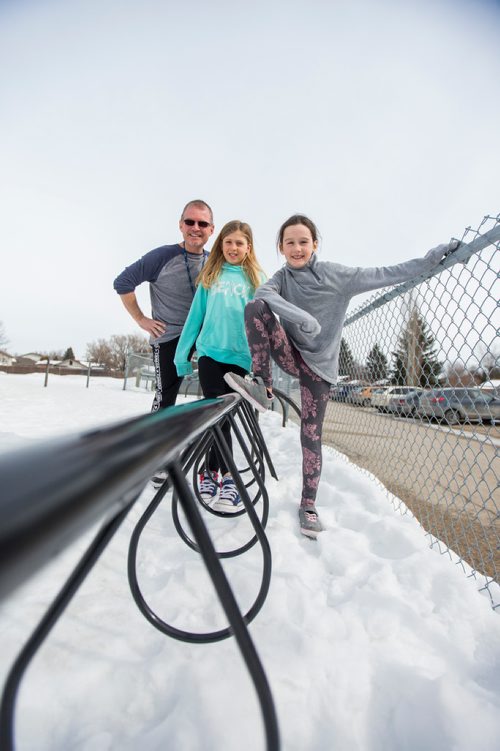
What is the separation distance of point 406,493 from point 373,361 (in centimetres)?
106

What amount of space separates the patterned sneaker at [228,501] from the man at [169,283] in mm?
793

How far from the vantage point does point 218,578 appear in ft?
1.60

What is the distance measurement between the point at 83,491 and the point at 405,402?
282 centimetres

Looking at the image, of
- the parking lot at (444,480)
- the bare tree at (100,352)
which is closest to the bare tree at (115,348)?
the bare tree at (100,352)

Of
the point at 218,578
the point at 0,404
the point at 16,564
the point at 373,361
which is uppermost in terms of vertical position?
the point at 373,361

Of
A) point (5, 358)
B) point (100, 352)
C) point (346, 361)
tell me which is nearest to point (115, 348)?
point (100, 352)

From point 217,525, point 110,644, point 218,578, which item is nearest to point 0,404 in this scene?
point 217,525

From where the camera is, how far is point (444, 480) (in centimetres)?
361

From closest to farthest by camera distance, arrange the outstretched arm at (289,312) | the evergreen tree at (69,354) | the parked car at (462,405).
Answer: the parked car at (462,405) → the outstretched arm at (289,312) → the evergreen tree at (69,354)

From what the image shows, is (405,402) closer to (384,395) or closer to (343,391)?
(384,395)

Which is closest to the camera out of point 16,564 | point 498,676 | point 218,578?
point 16,564

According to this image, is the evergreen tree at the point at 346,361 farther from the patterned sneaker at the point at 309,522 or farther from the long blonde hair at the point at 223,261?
the patterned sneaker at the point at 309,522

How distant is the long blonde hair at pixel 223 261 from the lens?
2.26 meters

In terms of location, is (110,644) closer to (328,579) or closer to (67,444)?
(328,579)
